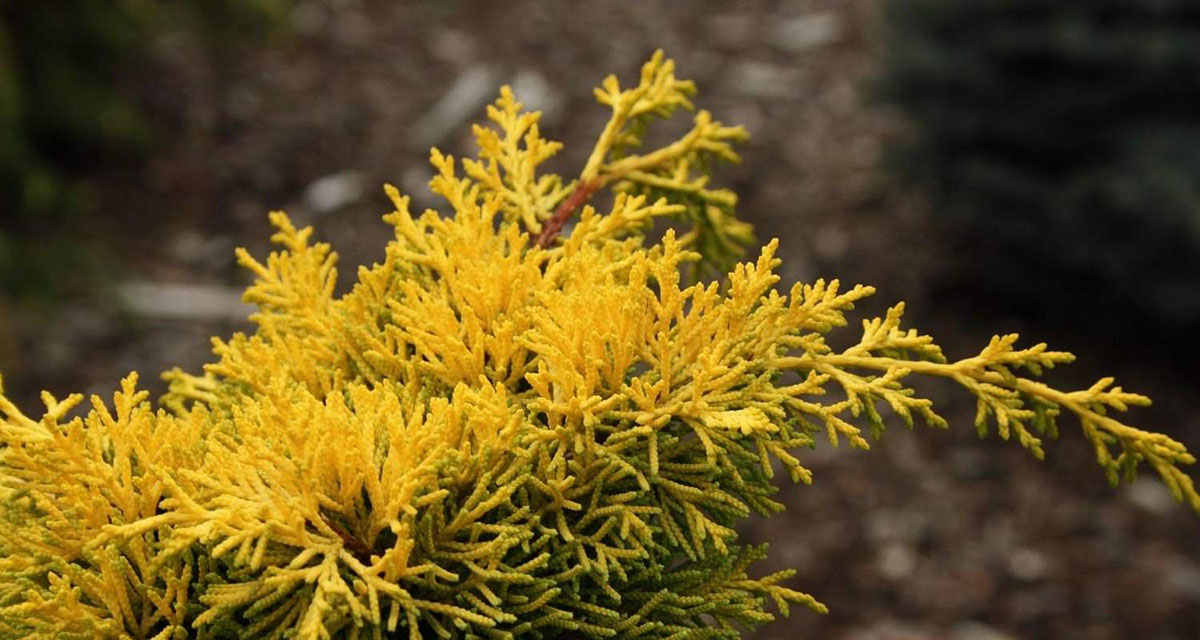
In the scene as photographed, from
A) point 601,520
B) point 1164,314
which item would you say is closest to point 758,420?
point 601,520

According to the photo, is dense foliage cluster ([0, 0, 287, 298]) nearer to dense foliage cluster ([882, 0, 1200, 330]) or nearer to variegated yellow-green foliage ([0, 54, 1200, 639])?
dense foliage cluster ([882, 0, 1200, 330])

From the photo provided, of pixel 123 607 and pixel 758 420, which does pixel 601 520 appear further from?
pixel 123 607

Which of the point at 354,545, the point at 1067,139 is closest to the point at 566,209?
the point at 354,545

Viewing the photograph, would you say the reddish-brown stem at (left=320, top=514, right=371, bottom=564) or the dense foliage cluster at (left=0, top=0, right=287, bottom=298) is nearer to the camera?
the reddish-brown stem at (left=320, top=514, right=371, bottom=564)

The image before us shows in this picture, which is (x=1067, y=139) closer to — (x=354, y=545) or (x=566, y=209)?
(x=566, y=209)

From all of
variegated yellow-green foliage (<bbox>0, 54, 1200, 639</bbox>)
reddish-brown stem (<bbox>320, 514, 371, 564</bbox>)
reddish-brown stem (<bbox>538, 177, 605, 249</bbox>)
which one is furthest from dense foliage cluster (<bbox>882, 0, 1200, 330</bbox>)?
reddish-brown stem (<bbox>320, 514, 371, 564</bbox>)

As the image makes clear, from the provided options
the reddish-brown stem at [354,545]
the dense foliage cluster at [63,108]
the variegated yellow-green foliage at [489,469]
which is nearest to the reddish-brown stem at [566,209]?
the variegated yellow-green foliage at [489,469]
